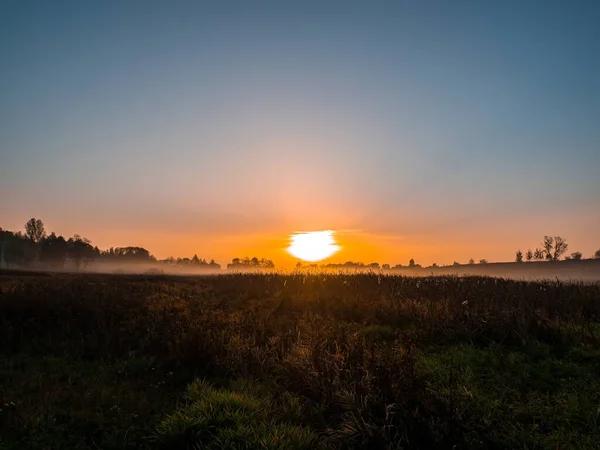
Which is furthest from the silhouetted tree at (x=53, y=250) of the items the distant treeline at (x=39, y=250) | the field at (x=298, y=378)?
the field at (x=298, y=378)

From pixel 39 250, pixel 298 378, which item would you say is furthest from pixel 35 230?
pixel 298 378

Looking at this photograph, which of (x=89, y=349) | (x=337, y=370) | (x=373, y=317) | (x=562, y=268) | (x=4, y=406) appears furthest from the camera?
(x=562, y=268)

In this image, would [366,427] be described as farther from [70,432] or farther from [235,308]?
[235,308]

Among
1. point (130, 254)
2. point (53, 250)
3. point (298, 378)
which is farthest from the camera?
point (130, 254)

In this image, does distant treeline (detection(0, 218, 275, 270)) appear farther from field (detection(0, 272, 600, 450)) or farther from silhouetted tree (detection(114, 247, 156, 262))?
field (detection(0, 272, 600, 450))

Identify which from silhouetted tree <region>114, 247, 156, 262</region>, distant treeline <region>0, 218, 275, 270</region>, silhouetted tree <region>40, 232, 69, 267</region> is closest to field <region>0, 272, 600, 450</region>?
distant treeline <region>0, 218, 275, 270</region>

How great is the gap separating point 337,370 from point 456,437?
2.07 metres

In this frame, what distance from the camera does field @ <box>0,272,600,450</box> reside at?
16.6ft

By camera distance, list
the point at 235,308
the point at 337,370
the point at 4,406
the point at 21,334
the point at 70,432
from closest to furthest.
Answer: the point at 70,432
the point at 4,406
the point at 337,370
the point at 21,334
the point at 235,308

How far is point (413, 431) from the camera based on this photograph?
196 inches

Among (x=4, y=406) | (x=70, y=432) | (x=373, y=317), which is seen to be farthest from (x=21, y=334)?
(x=373, y=317)

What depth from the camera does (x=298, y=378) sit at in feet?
22.5

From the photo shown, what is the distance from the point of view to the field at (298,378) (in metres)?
5.05

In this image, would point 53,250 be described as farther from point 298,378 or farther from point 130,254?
point 298,378
